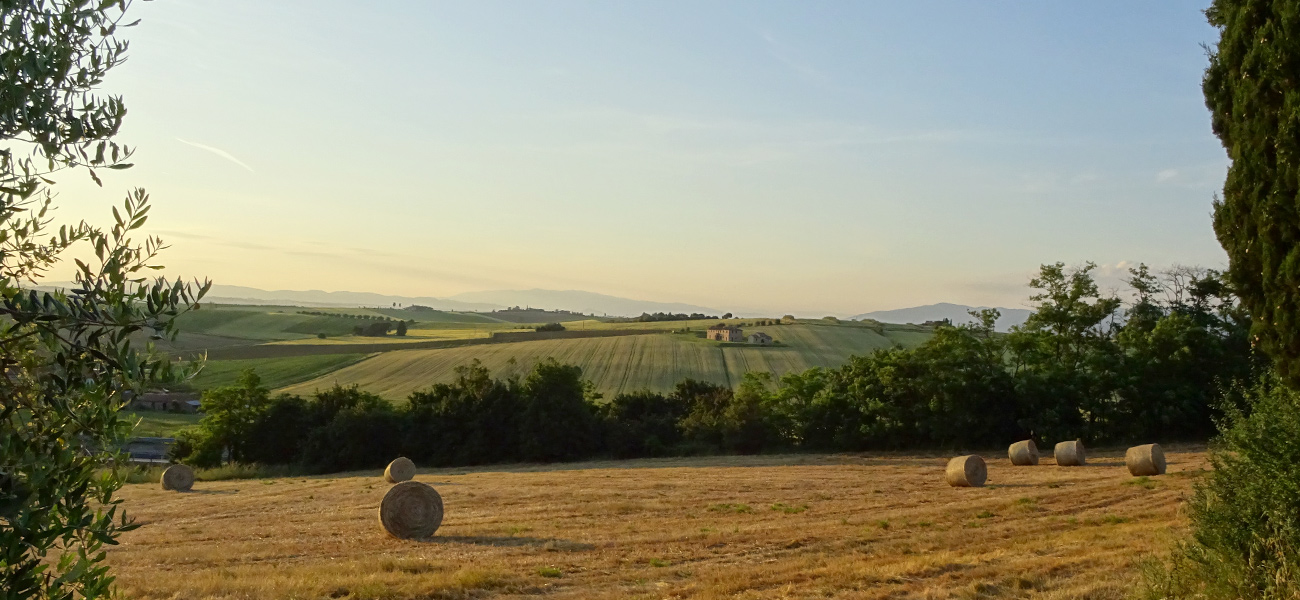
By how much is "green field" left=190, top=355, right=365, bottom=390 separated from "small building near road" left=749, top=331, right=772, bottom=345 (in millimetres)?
33643

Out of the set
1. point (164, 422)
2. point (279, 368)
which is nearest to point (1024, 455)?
point (164, 422)

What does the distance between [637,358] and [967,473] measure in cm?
4856

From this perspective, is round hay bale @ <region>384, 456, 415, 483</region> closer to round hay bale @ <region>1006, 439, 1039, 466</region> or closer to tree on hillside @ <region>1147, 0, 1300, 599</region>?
round hay bale @ <region>1006, 439, 1039, 466</region>

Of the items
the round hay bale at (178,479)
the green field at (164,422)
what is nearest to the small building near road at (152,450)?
the green field at (164,422)

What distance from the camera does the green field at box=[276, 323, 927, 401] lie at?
64125 mm

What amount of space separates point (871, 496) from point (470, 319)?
12212 cm

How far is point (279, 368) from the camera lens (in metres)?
72.8

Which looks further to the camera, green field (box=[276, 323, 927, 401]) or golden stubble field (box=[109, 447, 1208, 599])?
green field (box=[276, 323, 927, 401])

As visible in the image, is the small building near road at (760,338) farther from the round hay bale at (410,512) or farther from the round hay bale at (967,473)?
the round hay bale at (410,512)

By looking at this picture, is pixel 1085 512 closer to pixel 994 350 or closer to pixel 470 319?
pixel 994 350

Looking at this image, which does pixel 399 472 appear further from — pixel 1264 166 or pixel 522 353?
pixel 522 353

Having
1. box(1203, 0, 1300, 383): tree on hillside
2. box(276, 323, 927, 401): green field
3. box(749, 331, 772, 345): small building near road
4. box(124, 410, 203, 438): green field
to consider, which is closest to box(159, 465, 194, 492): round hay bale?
box(124, 410, 203, 438): green field

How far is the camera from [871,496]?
23.1 metres

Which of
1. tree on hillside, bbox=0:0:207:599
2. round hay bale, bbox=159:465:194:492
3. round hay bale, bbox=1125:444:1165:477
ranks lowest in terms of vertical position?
round hay bale, bbox=159:465:194:492
